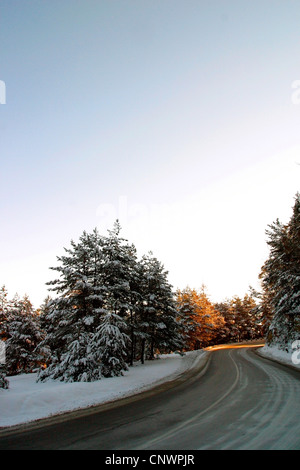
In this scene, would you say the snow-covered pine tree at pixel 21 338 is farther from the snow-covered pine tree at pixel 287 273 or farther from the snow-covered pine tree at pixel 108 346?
the snow-covered pine tree at pixel 287 273

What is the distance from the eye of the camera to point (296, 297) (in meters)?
21.3

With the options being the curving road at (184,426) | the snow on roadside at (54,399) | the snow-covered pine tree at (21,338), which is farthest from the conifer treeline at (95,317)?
the curving road at (184,426)

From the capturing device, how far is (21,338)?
105 ft

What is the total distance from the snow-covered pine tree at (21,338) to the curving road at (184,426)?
2765 cm

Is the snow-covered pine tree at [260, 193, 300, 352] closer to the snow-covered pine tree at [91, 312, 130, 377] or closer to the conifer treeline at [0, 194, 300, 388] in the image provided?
the conifer treeline at [0, 194, 300, 388]

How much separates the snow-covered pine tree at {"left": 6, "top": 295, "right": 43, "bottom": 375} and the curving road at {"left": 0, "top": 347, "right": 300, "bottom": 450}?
27646 mm

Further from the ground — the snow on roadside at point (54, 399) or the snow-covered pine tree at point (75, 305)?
the snow-covered pine tree at point (75, 305)

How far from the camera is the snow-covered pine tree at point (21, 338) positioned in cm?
3212

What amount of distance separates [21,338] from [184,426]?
31387 millimetres

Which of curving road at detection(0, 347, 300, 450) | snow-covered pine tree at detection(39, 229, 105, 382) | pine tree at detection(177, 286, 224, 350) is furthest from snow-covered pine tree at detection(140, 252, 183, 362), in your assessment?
curving road at detection(0, 347, 300, 450)

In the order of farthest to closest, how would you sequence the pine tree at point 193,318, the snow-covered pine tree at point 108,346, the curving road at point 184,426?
the pine tree at point 193,318 < the snow-covered pine tree at point 108,346 < the curving road at point 184,426

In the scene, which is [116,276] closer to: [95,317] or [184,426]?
[95,317]
